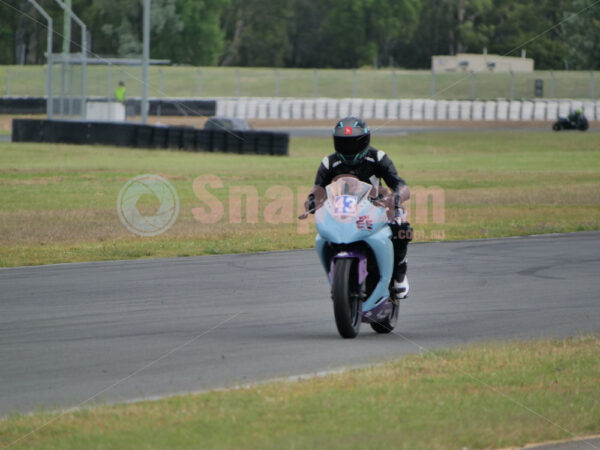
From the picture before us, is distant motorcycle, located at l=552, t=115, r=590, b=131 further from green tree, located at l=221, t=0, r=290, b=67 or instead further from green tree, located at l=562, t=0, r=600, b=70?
green tree, located at l=221, t=0, r=290, b=67

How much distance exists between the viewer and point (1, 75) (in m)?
68.6

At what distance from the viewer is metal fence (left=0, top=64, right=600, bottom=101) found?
223 ft

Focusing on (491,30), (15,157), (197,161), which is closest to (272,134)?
(197,161)

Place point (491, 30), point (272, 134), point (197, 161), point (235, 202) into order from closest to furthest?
point (235, 202)
point (197, 161)
point (272, 134)
point (491, 30)

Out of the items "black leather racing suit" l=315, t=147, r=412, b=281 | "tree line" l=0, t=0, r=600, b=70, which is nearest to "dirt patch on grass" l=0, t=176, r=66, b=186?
"black leather racing suit" l=315, t=147, r=412, b=281

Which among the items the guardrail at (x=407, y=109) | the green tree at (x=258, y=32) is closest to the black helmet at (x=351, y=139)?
the guardrail at (x=407, y=109)

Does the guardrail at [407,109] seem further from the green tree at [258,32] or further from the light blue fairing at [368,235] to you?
the light blue fairing at [368,235]

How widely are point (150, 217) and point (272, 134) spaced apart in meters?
16.6

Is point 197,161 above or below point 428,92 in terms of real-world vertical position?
below

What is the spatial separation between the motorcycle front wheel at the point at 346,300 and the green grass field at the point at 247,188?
6124 mm

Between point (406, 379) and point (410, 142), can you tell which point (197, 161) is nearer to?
point (410, 142)

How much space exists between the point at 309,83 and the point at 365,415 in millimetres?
70644

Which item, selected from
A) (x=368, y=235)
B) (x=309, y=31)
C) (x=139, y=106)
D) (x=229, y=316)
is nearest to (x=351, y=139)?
(x=368, y=235)

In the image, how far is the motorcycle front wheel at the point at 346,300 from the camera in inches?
300
